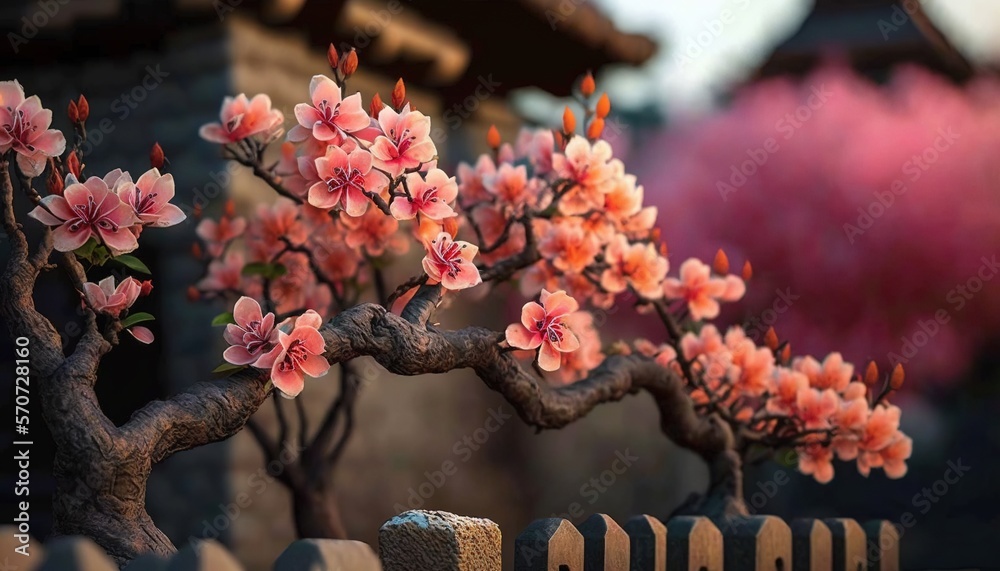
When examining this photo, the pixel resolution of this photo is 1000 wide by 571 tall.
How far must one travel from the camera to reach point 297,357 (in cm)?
208

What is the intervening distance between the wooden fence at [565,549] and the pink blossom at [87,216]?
547 millimetres

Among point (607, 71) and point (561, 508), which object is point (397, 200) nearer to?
point (607, 71)

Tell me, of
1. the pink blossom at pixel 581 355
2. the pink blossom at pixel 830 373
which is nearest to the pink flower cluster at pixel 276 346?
the pink blossom at pixel 581 355

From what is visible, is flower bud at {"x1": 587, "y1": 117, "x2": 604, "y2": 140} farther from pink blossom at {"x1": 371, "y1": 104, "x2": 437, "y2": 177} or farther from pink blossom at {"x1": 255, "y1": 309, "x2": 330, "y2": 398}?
pink blossom at {"x1": 255, "y1": 309, "x2": 330, "y2": 398}

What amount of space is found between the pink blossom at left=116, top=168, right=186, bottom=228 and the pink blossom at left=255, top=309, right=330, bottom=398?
11.6 inches

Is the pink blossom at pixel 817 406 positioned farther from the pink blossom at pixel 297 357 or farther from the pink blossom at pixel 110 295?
the pink blossom at pixel 110 295

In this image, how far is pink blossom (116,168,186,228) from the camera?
209cm

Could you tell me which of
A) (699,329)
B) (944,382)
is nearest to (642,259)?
(699,329)

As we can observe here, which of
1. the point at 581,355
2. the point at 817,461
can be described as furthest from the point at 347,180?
the point at 817,461

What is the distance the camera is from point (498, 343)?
2590mm

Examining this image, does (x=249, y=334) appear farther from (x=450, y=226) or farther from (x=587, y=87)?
(x=587, y=87)

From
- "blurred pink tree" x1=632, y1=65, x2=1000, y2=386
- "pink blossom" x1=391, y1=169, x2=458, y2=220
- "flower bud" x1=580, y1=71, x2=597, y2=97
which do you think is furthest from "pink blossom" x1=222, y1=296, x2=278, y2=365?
"blurred pink tree" x1=632, y1=65, x2=1000, y2=386

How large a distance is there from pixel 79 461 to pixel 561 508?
20.4 ft

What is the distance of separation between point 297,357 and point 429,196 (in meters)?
0.51
